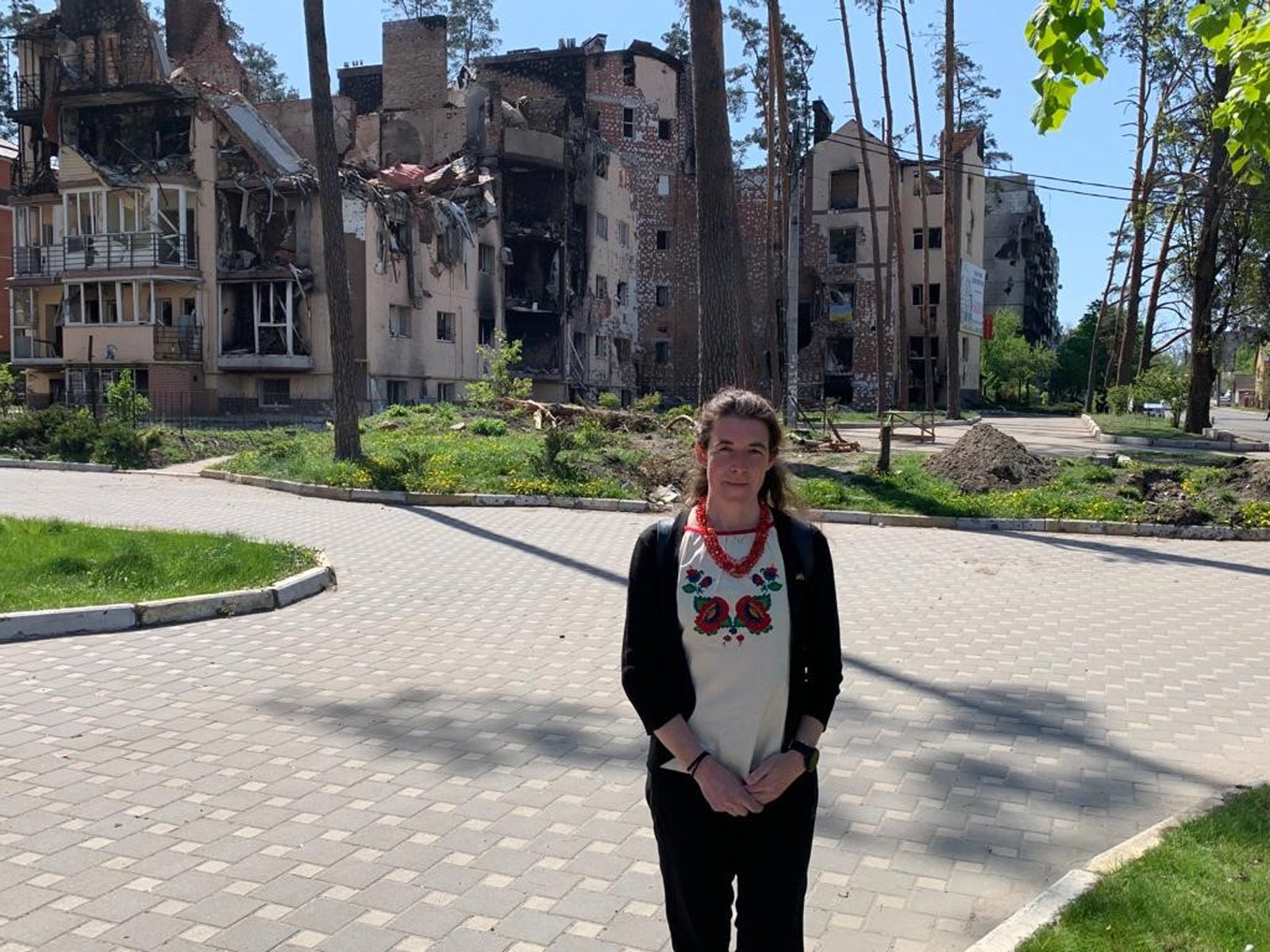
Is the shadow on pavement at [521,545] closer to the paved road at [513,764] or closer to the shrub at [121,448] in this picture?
the paved road at [513,764]

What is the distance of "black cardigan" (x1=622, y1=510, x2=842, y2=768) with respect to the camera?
9.23ft

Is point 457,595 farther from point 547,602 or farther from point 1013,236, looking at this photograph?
point 1013,236

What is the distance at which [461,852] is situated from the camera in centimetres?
449

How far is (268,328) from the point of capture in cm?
3853

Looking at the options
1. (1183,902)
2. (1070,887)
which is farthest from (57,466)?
(1183,902)

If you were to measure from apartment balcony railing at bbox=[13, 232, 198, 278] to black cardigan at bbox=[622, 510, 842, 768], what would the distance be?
3997cm

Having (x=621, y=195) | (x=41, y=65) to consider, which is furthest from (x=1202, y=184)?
(x=41, y=65)

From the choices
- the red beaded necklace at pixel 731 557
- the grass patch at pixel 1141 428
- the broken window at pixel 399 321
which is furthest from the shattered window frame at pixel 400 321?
the red beaded necklace at pixel 731 557

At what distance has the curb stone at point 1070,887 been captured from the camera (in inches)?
143

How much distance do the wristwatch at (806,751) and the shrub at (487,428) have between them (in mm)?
22003

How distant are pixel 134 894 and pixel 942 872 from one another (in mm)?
3066

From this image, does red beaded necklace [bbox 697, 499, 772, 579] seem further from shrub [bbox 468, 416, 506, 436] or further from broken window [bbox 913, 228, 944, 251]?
broken window [bbox 913, 228, 944, 251]

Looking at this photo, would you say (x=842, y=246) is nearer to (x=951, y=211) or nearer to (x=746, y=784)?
(x=951, y=211)

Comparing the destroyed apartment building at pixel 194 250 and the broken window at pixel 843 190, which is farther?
the broken window at pixel 843 190
